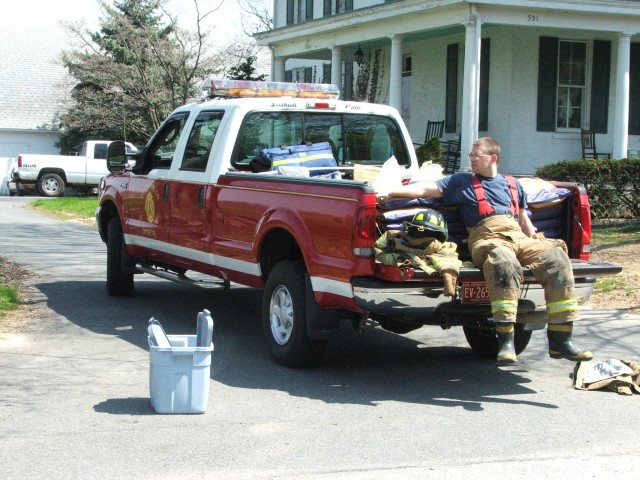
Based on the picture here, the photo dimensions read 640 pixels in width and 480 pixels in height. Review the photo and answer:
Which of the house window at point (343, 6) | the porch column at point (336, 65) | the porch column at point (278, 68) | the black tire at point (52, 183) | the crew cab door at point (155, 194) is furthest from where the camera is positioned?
the black tire at point (52, 183)

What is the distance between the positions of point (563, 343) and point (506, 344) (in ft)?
1.47

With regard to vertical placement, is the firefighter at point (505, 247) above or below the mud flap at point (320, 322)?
above

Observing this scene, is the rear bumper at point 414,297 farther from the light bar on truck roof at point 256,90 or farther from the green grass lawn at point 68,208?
the green grass lawn at point 68,208

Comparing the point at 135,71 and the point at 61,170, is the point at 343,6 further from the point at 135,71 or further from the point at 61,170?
the point at 61,170

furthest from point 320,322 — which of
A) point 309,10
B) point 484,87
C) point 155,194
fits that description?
point 309,10

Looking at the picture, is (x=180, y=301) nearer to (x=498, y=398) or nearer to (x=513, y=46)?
(x=498, y=398)

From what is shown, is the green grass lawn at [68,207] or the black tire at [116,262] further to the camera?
the green grass lawn at [68,207]

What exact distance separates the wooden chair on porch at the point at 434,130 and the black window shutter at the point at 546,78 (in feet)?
8.62

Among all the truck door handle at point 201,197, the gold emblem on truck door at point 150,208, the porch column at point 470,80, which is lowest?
the gold emblem on truck door at point 150,208

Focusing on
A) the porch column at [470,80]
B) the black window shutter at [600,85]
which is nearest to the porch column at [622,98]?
the black window shutter at [600,85]

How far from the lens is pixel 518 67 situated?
835 inches

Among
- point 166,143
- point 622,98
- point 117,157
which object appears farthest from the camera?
point 622,98

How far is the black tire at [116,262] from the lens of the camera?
1074 centimetres

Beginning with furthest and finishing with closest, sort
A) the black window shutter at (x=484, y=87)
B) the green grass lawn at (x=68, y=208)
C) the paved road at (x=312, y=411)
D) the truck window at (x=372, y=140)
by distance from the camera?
the green grass lawn at (x=68, y=208), the black window shutter at (x=484, y=87), the truck window at (x=372, y=140), the paved road at (x=312, y=411)
